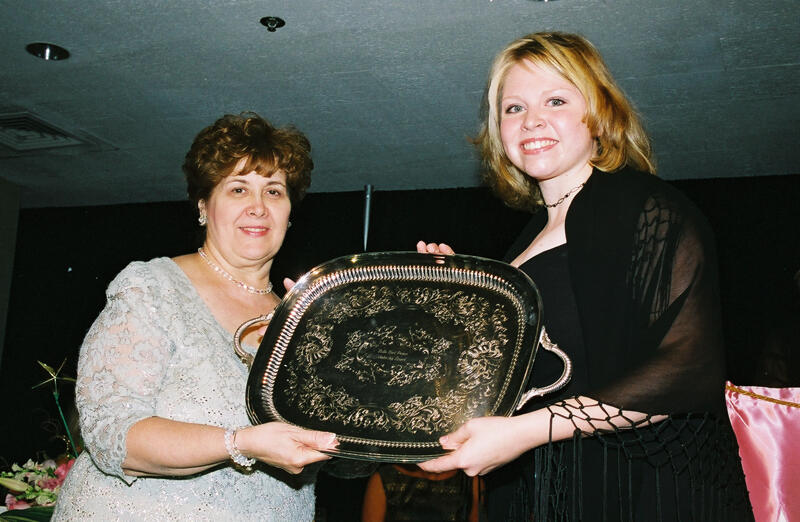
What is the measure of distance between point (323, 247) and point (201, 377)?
4.92m

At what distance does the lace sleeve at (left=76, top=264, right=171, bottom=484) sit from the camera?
145cm

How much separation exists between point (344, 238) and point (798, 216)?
3486 mm

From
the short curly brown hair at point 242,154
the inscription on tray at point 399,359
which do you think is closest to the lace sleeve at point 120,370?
the inscription on tray at point 399,359

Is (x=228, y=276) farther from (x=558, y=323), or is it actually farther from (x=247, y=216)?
(x=558, y=323)

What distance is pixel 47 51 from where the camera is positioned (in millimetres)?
4121

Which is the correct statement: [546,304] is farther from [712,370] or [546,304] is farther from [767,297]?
[767,297]

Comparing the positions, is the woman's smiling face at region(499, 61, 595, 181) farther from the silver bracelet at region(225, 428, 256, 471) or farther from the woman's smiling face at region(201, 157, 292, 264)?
the silver bracelet at region(225, 428, 256, 471)

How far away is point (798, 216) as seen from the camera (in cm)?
531

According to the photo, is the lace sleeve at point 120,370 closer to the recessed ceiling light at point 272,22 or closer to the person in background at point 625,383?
the person in background at point 625,383

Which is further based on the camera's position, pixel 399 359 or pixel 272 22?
pixel 272 22

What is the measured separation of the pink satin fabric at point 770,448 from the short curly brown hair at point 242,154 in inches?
47.6

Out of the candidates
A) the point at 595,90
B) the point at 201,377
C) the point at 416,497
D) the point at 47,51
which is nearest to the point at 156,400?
the point at 201,377

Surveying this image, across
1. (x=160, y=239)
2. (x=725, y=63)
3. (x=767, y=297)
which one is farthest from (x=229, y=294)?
(x=160, y=239)

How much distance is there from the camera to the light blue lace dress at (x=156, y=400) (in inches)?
58.1
